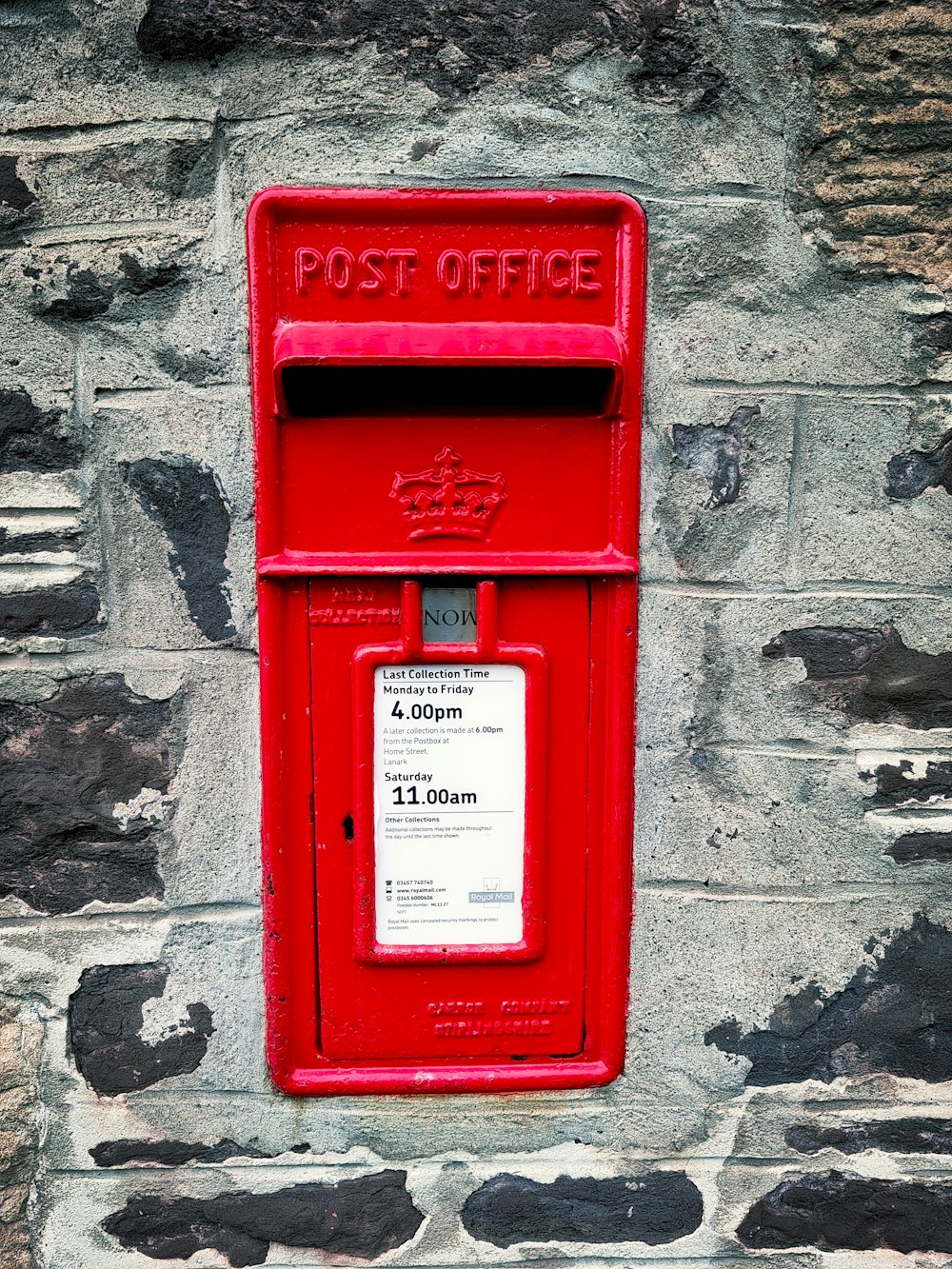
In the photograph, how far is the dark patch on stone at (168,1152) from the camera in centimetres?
135

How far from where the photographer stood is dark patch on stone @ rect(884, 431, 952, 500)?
131 centimetres

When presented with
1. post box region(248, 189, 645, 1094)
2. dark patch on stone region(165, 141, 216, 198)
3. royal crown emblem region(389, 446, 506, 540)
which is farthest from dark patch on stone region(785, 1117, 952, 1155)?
dark patch on stone region(165, 141, 216, 198)

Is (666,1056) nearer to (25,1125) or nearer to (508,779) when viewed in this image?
(508,779)

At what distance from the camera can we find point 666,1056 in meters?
1.38

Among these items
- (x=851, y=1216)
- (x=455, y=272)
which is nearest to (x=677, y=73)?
(x=455, y=272)

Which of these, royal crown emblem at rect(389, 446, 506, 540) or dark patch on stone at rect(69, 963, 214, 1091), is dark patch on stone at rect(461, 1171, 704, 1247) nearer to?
dark patch on stone at rect(69, 963, 214, 1091)

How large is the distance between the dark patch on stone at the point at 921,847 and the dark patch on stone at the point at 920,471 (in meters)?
0.50

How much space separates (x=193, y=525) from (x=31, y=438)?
0.82 feet

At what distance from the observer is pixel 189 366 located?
1.27m

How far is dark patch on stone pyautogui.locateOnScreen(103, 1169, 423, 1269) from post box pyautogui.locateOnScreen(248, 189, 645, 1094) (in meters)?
0.19

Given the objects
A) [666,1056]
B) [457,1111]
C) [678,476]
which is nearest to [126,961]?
[457,1111]

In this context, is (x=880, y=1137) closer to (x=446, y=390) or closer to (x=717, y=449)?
(x=717, y=449)

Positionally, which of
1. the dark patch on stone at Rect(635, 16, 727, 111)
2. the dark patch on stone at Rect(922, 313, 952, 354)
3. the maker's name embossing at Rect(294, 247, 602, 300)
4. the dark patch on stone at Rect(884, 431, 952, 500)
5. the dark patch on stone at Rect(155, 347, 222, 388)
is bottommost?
the dark patch on stone at Rect(884, 431, 952, 500)

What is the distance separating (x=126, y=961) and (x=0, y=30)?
130 centimetres
